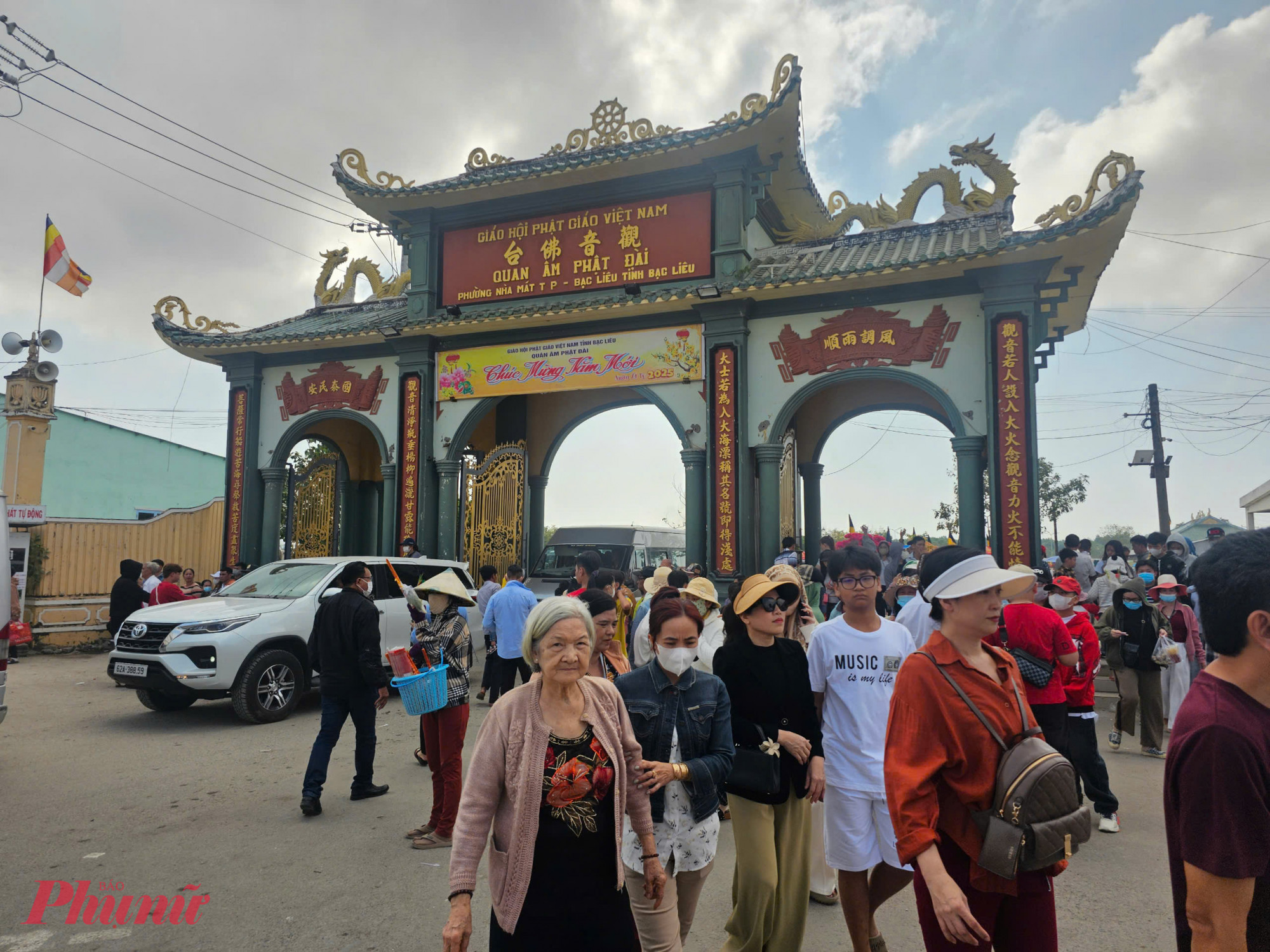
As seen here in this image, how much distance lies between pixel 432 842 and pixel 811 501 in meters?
11.3

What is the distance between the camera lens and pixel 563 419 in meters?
16.6

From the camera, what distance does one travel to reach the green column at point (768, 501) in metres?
11.5

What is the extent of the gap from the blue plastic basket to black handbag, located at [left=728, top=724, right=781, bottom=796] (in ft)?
7.68

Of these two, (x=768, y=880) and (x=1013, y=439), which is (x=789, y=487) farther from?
(x=768, y=880)

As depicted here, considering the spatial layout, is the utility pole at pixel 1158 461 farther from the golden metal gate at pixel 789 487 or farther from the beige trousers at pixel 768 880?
the beige trousers at pixel 768 880

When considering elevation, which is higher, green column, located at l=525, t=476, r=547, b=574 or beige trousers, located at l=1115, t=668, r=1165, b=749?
green column, located at l=525, t=476, r=547, b=574

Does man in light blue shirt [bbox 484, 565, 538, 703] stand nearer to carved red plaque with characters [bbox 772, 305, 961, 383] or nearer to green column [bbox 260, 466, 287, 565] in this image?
carved red plaque with characters [bbox 772, 305, 961, 383]

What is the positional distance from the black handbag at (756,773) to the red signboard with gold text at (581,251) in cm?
1002

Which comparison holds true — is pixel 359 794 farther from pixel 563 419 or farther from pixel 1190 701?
pixel 563 419

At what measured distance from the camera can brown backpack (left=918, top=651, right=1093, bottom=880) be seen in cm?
202

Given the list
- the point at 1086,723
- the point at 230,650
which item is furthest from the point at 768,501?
the point at 230,650

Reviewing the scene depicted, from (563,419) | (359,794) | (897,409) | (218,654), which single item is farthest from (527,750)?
(563,419)

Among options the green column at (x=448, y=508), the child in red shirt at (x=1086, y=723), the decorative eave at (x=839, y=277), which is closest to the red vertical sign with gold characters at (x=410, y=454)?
the green column at (x=448, y=508)

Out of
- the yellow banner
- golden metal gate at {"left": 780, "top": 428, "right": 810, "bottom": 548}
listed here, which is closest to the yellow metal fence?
the yellow banner
